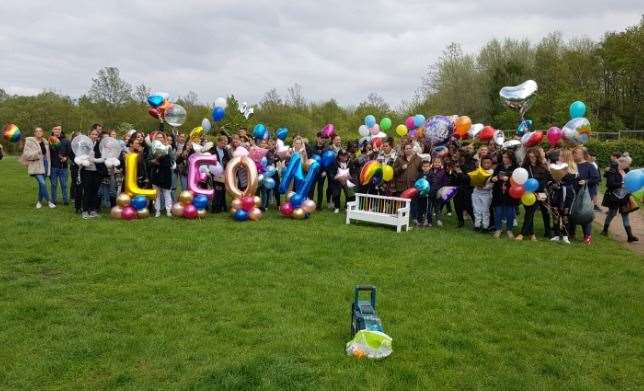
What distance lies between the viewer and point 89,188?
1026cm

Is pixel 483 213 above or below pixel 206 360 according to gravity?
above

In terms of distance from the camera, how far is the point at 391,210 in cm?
1030

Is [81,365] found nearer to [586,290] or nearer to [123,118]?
[586,290]

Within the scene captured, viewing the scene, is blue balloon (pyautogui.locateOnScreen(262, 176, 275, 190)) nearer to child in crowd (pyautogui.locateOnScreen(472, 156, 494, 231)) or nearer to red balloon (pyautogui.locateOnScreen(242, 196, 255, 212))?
red balloon (pyautogui.locateOnScreen(242, 196, 255, 212))

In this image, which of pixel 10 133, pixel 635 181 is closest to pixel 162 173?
pixel 10 133

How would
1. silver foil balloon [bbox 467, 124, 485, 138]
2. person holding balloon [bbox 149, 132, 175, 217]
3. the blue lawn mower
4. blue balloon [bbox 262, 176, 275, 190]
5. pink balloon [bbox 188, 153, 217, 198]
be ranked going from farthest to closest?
1. silver foil balloon [bbox 467, 124, 485, 138]
2. blue balloon [bbox 262, 176, 275, 190]
3. pink balloon [bbox 188, 153, 217, 198]
4. person holding balloon [bbox 149, 132, 175, 217]
5. the blue lawn mower

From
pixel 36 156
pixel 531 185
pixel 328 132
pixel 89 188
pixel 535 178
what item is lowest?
pixel 89 188

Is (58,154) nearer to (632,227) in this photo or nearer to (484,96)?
(632,227)

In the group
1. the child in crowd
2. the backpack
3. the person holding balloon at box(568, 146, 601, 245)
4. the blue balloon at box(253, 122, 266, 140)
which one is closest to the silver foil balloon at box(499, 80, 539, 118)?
the person holding balloon at box(568, 146, 601, 245)

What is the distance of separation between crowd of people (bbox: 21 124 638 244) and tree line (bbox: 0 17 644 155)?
20.8 meters

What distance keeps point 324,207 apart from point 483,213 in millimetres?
4134

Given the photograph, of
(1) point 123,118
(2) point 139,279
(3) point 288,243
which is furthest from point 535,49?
(2) point 139,279

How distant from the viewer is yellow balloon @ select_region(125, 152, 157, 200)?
10.1m

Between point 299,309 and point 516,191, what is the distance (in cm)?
514
